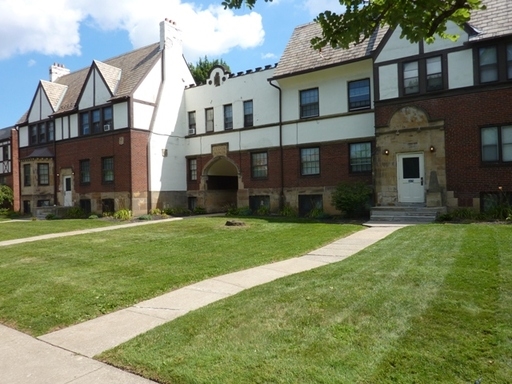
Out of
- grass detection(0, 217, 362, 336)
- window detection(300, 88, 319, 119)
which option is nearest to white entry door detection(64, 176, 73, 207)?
grass detection(0, 217, 362, 336)

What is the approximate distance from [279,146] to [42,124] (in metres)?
19.5

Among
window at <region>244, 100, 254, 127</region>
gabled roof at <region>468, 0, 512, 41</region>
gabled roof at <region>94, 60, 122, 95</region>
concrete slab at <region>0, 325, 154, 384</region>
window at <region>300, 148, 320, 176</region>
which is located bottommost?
concrete slab at <region>0, 325, 154, 384</region>

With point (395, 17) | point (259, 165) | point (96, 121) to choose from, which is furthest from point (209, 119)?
point (395, 17)

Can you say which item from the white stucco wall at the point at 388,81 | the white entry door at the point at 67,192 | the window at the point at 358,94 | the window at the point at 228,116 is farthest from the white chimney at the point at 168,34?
the white stucco wall at the point at 388,81

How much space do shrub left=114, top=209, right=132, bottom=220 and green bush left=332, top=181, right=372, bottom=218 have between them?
11884mm

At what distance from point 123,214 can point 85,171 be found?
6.31 m

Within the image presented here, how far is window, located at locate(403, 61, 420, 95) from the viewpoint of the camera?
Result: 681 inches

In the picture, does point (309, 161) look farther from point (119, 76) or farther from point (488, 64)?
point (119, 76)

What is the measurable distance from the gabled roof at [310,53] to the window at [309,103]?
1.31 metres

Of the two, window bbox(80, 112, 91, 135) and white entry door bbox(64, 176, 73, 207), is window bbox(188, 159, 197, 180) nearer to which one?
window bbox(80, 112, 91, 135)

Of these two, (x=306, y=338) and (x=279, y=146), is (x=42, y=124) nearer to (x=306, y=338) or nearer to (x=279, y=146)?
(x=279, y=146)

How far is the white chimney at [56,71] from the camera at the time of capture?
110ft

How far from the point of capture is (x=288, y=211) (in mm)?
21359

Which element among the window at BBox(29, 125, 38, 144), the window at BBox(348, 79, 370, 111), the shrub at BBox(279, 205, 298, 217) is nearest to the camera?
the window at BBox(348, 79, 370, 111)
